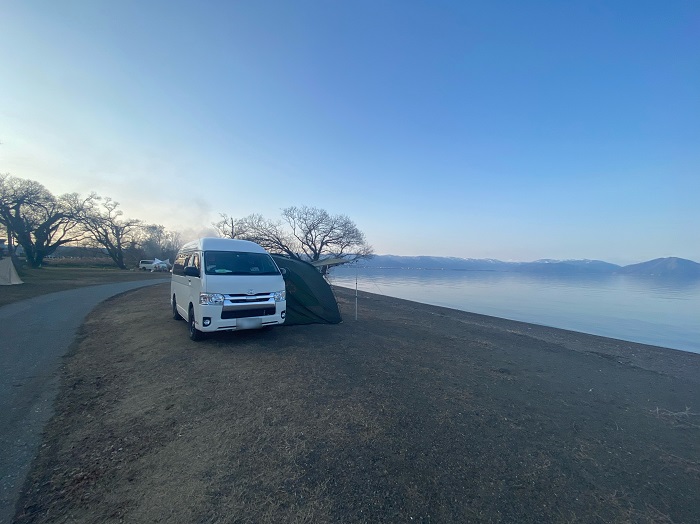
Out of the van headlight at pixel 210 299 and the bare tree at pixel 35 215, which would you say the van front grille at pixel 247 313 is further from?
the bare tree at pixel 35 215

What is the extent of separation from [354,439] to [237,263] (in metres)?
5.51

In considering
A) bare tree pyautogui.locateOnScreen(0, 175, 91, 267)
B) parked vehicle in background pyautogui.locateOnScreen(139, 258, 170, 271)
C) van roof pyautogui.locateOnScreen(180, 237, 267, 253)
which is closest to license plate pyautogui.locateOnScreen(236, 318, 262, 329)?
van roof pyautogui.locateOnScreen(180, 237, 267, 253)

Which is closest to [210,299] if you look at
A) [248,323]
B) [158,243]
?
[248,323]

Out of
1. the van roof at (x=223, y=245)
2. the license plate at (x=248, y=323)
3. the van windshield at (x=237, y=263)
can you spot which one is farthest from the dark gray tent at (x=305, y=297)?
the license plate at (x=248, y=323)

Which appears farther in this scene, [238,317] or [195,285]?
[195,285]

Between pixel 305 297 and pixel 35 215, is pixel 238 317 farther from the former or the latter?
pixel 35 215

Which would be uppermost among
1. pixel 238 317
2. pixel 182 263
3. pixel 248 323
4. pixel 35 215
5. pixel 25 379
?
pixel 35 215

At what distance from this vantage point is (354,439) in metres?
3.60

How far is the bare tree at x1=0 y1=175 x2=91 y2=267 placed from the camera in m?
31.9

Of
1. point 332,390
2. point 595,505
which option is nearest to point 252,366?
point 332,390

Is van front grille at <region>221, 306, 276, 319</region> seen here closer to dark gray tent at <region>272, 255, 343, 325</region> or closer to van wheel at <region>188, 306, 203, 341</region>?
van wheel at <region>188, 306, 203, 341</region>

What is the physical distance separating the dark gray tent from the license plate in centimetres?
189

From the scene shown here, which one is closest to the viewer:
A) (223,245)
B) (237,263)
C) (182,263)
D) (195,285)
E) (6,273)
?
(195,285)

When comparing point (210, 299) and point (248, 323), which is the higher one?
point (210, 299)
